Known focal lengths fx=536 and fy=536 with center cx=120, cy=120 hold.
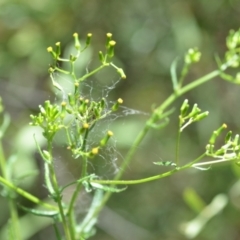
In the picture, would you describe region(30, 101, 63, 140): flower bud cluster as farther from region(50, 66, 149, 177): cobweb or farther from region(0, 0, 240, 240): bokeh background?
region(0, 0, 240, 240): bokeh background

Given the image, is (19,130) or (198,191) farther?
(198,191)

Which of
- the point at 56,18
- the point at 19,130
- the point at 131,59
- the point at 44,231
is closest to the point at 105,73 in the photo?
the point at 131,59

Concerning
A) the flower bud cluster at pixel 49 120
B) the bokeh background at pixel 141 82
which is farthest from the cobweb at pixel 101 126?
the bokeh background at pixel 141 82

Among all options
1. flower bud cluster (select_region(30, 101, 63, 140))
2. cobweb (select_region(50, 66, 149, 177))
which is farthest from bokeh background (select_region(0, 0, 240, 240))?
flower bud cluster (select_region(30, 101, 63, 140))

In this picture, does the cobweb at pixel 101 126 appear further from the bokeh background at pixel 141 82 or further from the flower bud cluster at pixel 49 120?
the bokeh background at pixel 141 82

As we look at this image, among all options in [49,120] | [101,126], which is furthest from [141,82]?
[49,120]

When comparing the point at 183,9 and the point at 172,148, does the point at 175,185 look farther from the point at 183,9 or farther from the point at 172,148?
the point at 183,9

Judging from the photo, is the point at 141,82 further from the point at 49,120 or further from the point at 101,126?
the point at 49,120

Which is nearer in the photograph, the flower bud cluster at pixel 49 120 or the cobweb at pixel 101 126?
the flower bud cluster at pixel 49 120
